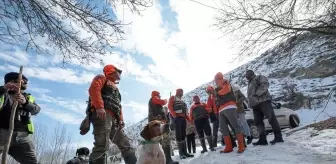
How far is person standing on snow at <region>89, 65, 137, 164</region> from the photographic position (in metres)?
4.29

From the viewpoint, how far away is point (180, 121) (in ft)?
24.7

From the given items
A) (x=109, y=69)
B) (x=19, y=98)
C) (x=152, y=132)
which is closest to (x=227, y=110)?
(x=152, y=132)

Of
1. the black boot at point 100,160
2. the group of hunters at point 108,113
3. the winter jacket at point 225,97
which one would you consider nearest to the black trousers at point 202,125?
the group of hunters at point 108,113

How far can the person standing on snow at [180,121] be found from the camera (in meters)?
7.39

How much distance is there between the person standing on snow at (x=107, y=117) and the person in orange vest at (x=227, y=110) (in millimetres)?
2780

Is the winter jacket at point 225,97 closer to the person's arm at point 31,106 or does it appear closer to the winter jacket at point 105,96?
the winter jacket at point 105,96

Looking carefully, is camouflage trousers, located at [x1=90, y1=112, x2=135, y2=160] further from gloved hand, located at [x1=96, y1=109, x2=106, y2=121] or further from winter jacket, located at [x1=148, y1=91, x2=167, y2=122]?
winter jacket, located at [x1=148, y1=91, x2=167, y2=122]

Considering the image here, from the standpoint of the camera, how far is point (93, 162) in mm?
4219

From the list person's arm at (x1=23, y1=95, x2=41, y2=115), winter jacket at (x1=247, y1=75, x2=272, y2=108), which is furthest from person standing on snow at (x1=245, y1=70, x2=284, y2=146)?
person's arm at (x1=23, y1=95, x2=41, y2=115)

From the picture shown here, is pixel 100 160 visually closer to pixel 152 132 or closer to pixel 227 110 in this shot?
pixel 152 132

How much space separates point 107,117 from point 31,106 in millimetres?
1092

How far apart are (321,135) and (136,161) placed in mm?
5228

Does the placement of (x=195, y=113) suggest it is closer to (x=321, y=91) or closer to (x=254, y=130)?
(x=254, y=130)

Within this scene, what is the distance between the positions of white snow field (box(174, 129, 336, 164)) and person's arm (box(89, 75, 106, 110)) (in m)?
2.83
